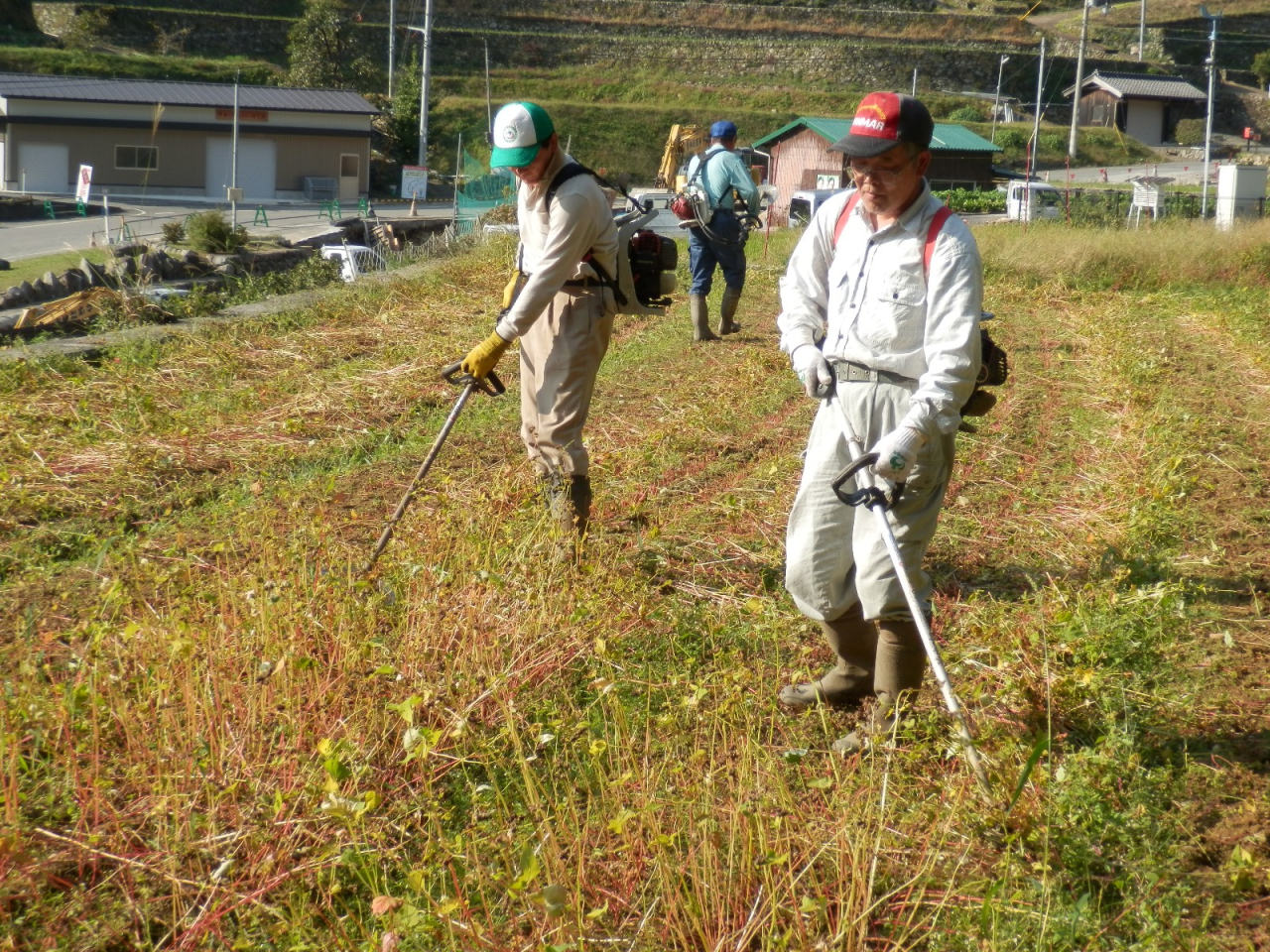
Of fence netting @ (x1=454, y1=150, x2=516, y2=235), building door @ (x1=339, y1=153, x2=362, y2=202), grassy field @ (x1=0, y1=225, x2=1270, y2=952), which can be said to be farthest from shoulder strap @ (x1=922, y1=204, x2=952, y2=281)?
building door @ (x1=339, y1=153, x2=362, y2=202)

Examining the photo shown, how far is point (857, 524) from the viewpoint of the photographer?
11.9ft

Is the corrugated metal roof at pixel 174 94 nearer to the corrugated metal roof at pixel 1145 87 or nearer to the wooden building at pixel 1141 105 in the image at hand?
the corrugated metal roof at pixel 1145 87

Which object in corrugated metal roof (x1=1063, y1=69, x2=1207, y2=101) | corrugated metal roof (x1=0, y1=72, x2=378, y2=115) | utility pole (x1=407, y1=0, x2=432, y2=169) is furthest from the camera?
corrugated metal roof (x1=1063, y1=69, x2=1207, y2=101)

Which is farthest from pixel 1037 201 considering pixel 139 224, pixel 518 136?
pixel 518 136

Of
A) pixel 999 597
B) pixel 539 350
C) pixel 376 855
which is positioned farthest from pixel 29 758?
pixel 999 597

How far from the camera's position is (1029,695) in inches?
147

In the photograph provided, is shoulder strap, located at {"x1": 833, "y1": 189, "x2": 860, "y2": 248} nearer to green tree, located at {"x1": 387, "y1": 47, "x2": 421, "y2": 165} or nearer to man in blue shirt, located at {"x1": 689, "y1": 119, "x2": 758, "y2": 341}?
man in blue shirt, located at {"x1": 689, "y1": 119, "x2": 758, "y2": 341}

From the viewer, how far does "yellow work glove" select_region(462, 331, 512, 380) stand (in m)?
4.71

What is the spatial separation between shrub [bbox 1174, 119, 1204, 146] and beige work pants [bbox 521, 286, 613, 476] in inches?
2359

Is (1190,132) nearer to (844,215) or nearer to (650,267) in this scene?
(650,267)

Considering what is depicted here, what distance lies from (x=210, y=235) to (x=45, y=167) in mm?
25322

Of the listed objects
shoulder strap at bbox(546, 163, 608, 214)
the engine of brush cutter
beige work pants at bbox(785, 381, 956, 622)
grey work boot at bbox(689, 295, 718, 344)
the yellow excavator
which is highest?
the yellow excavator

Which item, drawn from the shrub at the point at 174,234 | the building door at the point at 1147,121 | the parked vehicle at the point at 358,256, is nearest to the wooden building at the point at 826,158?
the building door at the point at 1147,121

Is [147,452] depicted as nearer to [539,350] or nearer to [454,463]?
[454,463]
